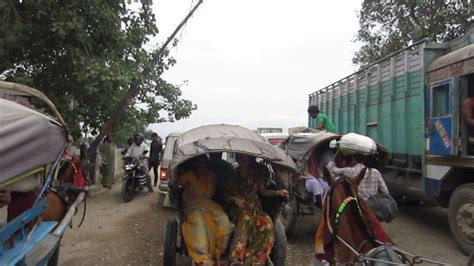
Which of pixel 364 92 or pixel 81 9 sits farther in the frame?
pixel 364 92

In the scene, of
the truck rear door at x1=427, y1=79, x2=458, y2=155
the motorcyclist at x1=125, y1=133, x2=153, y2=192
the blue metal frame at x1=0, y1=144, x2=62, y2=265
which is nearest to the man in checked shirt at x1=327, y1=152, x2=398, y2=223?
the blue metal frame at x1=0, y1=144, x2=62, y2=265

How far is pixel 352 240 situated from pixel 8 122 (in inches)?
93.0

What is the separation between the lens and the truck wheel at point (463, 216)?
19.9ft

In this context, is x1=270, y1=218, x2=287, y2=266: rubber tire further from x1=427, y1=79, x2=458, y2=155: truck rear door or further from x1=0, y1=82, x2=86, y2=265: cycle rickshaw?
x1=427, y1=79, x2=458, y2=155: truck rear door

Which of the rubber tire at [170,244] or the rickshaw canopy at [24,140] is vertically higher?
the rickshaw canopy at [24,140]

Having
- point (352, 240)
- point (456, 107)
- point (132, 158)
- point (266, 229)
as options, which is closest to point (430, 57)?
point (456, 107)

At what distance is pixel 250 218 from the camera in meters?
5.04

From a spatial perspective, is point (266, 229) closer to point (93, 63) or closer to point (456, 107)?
point (456, 107)

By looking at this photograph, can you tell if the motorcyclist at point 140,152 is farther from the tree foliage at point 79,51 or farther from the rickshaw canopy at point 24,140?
the rickshaw canopy at point 24,140

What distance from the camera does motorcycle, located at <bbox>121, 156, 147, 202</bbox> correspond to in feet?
36.9

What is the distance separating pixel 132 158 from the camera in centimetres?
1185

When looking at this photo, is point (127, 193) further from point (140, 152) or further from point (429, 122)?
point (429, 122)

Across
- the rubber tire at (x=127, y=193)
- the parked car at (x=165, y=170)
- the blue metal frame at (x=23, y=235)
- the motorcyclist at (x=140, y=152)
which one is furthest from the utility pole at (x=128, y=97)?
the blue metal frame at (x=23, y=235)

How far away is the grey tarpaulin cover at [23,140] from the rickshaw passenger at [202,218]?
1836 mm
